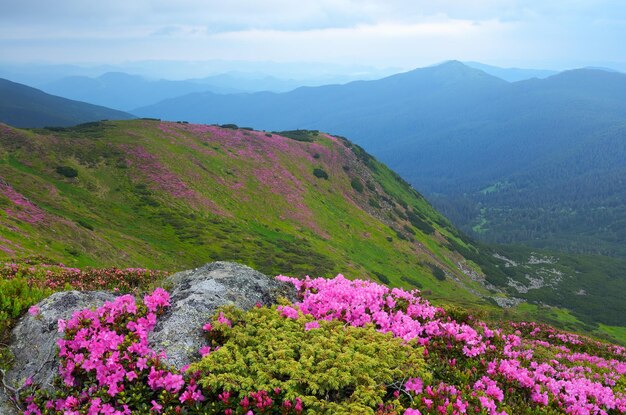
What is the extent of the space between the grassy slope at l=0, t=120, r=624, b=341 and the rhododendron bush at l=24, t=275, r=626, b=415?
32.6 m

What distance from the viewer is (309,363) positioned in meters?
7.57

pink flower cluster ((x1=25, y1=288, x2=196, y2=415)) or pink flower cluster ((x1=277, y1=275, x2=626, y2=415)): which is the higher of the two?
pink flower cluster ((x1=25, y1=288, x2=196, y2=415))

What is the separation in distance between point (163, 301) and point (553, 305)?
161m

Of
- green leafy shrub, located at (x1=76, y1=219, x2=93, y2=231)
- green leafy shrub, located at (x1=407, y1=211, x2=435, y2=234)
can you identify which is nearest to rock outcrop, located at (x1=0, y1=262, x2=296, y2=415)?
green leafy shrub, located at (x1=76, y1=219, x2=93, y2=231)

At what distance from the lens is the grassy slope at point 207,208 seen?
5131cm

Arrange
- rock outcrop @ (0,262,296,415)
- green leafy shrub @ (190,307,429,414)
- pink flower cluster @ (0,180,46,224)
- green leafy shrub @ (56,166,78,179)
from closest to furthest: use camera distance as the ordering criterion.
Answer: green leafy shrub @ (190,307,429,414), rock outcrop @ (0,262,296,415), pink flower cluster @ (0,180,46,224), green leafy shrub @ (56,166,78,179)

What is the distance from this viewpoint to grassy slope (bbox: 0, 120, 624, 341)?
5131 cm

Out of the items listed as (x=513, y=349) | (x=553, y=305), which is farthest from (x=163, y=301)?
(x=553, y=305)

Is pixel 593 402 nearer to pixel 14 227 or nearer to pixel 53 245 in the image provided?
pixel 53 245

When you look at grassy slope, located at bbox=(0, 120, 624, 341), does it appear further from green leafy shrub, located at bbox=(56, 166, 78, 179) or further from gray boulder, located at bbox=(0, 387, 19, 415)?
gray boulder, located at bbox=(0, 387, 19, 415)

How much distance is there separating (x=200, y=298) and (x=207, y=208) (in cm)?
7330

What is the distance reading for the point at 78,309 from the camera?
9.55 meters

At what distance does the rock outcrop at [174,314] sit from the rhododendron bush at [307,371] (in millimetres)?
367

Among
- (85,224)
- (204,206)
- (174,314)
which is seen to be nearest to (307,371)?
(174,314)
